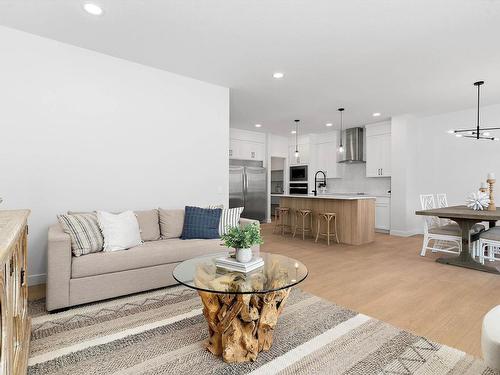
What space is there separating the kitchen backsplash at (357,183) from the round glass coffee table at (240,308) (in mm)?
5954

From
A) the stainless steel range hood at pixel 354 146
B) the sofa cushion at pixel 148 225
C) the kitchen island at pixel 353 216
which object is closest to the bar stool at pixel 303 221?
the kitchen island at pixel 353 216

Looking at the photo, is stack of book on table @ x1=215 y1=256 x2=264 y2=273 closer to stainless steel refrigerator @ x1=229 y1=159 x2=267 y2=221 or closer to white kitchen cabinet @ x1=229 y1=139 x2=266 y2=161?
stainless steel refrigerator @ x1=229 y1=159 x2=267 y2=221

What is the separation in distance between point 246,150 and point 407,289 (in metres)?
5.63

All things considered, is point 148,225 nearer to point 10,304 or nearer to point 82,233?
point 82,233

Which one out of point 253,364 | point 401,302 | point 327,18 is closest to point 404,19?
point 327,18

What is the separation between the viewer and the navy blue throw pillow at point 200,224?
342 centimetres

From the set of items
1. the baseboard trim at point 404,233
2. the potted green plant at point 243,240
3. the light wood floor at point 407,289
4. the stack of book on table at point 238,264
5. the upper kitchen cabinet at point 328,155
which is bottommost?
the light wood floor at point 407,289

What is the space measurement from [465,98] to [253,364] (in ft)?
18.7

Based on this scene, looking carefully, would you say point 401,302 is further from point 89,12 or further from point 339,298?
point 89,12

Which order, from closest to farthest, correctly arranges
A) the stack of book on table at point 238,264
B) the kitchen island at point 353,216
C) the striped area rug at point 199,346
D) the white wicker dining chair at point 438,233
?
1. the striped area rug at point 199,346
2. the stack of book on table at point 238,264
3. the white wicker dining chair at point 438,233
4. the kitchen island at point 353,216

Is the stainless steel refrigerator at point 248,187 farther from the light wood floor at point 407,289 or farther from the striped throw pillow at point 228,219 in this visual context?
the striped throw pillow at point 228,219

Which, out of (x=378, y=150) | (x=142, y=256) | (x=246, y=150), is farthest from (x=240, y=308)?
(x=246, y=150)

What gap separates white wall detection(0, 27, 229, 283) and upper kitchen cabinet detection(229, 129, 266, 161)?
→ 124 inches

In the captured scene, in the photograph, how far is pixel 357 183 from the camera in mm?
7660
